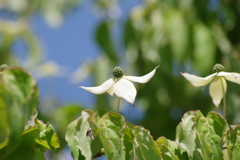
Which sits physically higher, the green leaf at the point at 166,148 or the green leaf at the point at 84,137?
the green leaf at the point at 84,137

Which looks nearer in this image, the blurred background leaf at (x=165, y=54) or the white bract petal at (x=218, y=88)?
the white bract petal at (x=218, y=88)

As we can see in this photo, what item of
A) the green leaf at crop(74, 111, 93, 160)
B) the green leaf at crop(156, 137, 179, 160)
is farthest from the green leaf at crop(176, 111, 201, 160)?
the green leaf at crop(74, 111, 93, 160)

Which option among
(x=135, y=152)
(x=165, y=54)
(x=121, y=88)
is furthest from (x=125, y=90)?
(x=165, y=54)

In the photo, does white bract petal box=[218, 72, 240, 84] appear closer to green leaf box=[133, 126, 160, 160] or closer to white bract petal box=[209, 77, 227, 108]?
white bract petal box=[209, 77, 227, 108]

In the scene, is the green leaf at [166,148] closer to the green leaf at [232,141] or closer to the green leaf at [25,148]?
the green leaf at [232,141]

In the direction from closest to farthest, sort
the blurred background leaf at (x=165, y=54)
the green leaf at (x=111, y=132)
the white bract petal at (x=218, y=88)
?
1. the green leaf at (x=111, y=132)
2. the white bract petal at (x=218, y=88)
3. the blurred background leaf at (x=165, y=54)

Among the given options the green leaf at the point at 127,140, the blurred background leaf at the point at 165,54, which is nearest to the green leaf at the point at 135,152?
the green leaf at the point at 127,140

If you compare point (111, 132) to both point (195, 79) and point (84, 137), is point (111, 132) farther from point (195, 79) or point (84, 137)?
point (195, 79)

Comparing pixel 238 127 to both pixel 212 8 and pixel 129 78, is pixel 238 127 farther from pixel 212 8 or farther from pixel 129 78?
pixel 212 8

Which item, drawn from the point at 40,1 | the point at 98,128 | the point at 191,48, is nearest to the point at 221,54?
the point at 191,48
